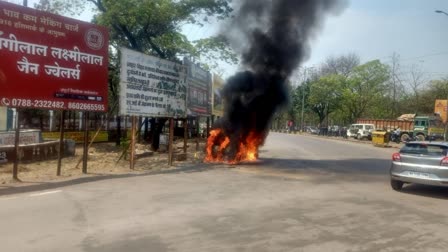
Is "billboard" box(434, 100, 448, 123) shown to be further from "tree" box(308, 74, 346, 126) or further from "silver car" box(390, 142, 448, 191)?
"silver car" box(390, 142, 448, 191)

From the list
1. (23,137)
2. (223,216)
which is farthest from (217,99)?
(223,216)

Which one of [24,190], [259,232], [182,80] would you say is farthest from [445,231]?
[182,80]

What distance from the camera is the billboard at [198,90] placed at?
19000mm

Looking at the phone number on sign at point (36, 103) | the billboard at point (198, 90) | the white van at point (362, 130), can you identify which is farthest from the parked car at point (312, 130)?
the phone number on sign at point (36, 103)

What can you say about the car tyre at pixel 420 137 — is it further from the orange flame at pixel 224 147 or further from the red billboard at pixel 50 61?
the red billboard at pixel 50 61

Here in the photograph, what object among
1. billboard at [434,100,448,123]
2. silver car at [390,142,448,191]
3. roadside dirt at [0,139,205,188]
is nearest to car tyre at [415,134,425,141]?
billboard at [434,100,448,123]

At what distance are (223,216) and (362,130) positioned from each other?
42.5 metres

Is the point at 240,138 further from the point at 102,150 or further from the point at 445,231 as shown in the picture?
the point at 445,231

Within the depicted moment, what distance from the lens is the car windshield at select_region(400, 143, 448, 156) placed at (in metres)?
10.2

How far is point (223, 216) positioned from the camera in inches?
296

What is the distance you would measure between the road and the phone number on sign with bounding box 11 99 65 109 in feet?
7.34

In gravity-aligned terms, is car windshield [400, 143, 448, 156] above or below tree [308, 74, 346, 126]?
below

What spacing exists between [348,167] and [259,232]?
11.4 meters

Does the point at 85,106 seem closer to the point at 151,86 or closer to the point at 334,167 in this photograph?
the point at 151,86
